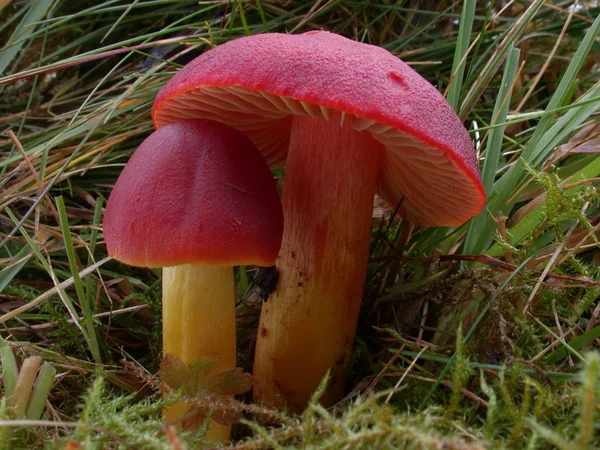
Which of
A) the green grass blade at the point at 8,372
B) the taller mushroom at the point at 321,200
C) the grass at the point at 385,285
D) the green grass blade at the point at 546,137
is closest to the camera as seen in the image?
the grass at the point at 385,285

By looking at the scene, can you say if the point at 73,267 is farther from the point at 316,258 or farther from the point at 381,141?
the point at 381,141

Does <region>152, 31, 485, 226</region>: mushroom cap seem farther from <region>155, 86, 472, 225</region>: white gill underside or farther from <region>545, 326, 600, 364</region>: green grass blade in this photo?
<region>545, 326, 600, 364</region>: green grass blade

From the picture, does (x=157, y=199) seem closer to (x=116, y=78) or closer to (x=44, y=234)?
(x=44, y=234)

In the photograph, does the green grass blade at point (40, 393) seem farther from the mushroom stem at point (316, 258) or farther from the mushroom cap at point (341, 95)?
the mushroom cap at point (341, 95)

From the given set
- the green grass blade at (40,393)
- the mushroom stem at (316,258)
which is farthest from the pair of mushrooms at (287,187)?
the green grass blade at (40,393)

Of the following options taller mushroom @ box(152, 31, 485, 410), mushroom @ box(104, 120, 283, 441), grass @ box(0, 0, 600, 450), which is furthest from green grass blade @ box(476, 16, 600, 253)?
mushroom @ box(104, 120, 283, 441)

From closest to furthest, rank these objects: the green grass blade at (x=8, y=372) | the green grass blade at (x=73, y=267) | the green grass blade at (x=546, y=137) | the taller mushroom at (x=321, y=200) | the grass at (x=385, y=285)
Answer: the grass at (x=385, y=285), the green grass blade at (x=8, y=372), the taller mushroom at (x=321, y=200), the green grass blade at (x=73, y=267), the green grass blade at (x=546, y=137)

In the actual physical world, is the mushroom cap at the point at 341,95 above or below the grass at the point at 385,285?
above

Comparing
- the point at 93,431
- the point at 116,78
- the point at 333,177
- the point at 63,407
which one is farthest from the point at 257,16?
the point at 93,431

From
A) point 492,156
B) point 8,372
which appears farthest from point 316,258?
point 8,372
